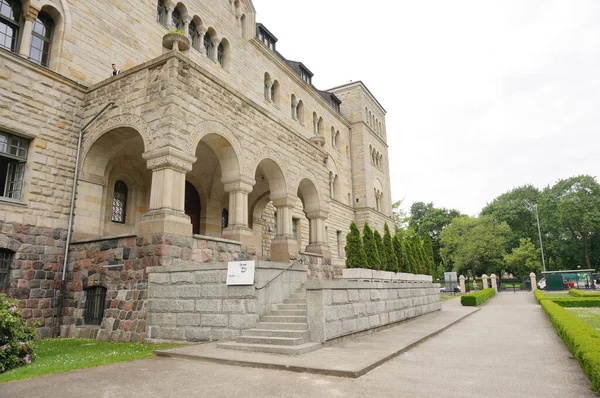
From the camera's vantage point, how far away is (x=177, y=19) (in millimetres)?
17750

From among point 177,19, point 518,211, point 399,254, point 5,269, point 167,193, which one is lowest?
point 5,269

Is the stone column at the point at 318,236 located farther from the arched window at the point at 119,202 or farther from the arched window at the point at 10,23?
the arched window at the point at 10,23

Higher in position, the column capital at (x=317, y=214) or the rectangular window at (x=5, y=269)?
the column capital at (x=317, y=214)

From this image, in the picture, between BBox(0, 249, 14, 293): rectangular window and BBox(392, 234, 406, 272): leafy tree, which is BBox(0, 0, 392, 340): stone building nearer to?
BBox(0, 249, 14, 293): rectangular window

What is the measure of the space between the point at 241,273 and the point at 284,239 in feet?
20.7

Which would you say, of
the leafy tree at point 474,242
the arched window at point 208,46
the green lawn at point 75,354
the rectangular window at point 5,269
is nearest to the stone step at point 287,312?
the green lawn at point 75,354

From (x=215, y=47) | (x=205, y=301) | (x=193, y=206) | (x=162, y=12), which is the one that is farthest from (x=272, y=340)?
(x=215, y=47)

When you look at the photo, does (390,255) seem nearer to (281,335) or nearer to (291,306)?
(291,306)

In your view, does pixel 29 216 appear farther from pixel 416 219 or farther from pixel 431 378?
pixel 416 219

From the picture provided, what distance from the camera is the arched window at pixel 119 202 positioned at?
47.4 ft

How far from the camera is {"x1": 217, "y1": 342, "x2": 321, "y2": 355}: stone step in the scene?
7.14 metres

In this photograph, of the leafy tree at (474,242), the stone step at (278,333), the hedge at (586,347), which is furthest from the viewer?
the leafy tree at (474,242)

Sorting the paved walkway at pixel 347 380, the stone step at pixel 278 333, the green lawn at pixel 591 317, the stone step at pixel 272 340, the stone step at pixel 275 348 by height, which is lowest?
the green lawn at pixel 591 317

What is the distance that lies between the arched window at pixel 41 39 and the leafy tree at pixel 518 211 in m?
64.7
